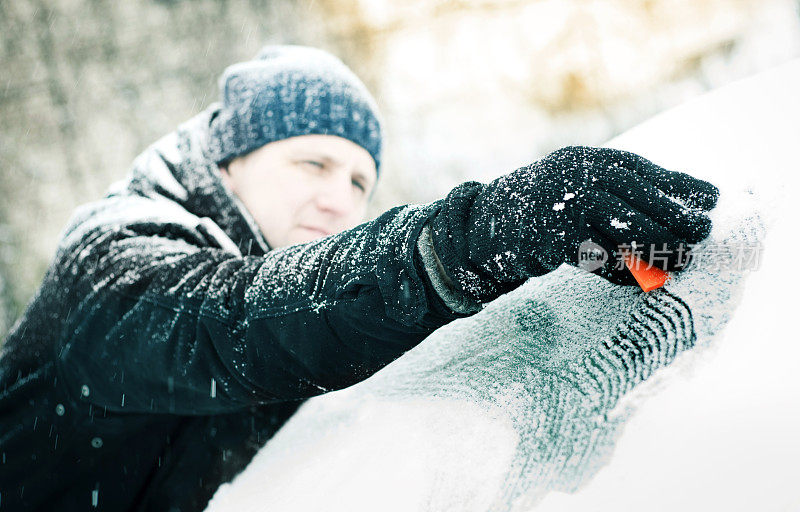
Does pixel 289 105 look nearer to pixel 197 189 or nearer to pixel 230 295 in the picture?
pixel 197 189

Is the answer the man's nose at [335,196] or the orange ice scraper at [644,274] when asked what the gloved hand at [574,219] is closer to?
the orange ice scraper at [644,274]

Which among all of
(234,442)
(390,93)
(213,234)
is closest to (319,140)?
(213,234)

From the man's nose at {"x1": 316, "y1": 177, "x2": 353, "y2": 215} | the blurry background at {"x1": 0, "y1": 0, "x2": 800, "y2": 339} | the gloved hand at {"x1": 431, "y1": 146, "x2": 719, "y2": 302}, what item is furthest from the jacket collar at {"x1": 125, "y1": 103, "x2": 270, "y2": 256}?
the blurry background at {"x1": 0, "y1": 0, "x2": 800, "y2": 339}

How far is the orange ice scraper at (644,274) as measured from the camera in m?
0.48

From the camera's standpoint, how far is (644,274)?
49 centimetres

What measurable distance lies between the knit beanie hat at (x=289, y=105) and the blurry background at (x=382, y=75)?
2508 mm

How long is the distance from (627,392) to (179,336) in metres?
0.51

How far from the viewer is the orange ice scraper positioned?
482 millimetres

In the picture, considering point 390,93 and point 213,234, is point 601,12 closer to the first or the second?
point 390,93

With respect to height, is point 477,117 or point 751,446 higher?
point 751,446

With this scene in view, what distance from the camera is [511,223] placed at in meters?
0.49

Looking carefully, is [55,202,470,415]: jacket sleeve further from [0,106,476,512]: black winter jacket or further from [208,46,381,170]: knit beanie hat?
[208,46,381,170]: knit beanie hat

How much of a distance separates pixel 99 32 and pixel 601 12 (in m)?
3.56

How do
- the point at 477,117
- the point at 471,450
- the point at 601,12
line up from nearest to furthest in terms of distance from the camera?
the point at 471,450 → the point at 601,12 → the point at 477,117
